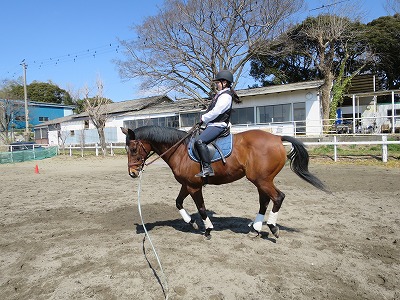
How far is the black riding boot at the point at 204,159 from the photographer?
4.90 m

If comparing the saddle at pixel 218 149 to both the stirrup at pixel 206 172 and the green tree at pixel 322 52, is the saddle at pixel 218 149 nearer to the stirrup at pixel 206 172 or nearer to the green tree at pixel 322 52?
the stirrup at pixel 206 172

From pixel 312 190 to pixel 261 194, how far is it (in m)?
4.08

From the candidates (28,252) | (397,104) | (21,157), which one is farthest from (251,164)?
(397,104)

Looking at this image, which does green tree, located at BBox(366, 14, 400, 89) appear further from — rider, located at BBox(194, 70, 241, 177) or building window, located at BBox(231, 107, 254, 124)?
rider, located at BBox(194, 70, 241, 177)

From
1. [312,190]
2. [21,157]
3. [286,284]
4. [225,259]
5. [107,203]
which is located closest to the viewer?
[286,284]

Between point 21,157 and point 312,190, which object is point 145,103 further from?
point 312,190

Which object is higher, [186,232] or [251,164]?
[251,164]

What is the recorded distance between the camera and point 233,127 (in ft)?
91.7

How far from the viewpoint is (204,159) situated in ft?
16.1

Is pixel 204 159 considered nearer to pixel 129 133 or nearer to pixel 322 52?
pixel 129 133

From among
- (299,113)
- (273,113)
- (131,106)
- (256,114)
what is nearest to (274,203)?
(299,113)

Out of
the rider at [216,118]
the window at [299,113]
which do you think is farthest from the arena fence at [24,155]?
the rider at [216,118]

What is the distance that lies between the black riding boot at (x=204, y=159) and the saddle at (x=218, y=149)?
0.10 metres

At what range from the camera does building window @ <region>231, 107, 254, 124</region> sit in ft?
91.2
